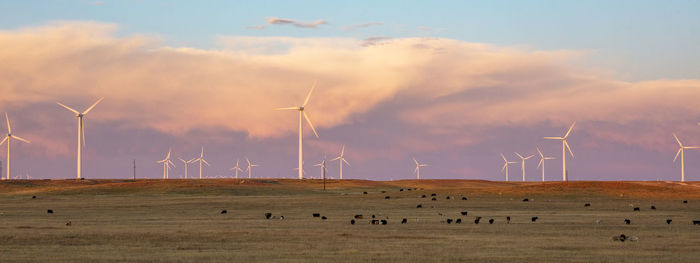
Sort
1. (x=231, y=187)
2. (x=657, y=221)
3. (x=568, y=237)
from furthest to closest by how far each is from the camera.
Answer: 1. (x=231, y=187)
2. (x=657, y=221)
3. (x=568, y=237)

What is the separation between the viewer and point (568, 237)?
46594mm

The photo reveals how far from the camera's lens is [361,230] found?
52.3m

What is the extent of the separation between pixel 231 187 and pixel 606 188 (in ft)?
198

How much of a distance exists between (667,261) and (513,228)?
2129 cm

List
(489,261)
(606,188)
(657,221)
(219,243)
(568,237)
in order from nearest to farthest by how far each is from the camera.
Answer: (489,261), (219,243), (568,237), (657,221), (606,188)

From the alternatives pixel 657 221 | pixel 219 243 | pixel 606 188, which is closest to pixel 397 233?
pixel 219 243

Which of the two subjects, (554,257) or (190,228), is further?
(190,228)

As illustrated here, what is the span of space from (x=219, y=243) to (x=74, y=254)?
25.4 ft

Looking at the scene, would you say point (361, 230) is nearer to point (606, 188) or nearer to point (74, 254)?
point (74, 254)

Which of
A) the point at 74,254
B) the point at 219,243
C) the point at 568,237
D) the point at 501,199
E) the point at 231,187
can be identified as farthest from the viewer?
the point at 231,187

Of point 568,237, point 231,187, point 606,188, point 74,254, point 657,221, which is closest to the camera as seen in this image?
point 74,254

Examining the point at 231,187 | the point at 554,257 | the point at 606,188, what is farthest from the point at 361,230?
the point at 231,187

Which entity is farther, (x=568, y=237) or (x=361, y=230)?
(x=361, y=230)

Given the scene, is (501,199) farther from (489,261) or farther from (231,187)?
(489,261)
